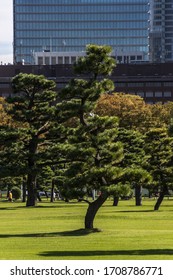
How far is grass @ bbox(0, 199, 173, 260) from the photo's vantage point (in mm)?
26612

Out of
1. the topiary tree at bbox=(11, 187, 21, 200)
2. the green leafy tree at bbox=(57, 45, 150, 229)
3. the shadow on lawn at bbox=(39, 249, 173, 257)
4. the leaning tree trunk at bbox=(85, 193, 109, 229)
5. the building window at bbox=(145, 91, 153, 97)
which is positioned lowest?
the topiary tree at bbox=(11, 187, 21, 200)

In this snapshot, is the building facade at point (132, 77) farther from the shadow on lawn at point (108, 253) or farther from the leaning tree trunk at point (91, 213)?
the shadow on lawn at point (108, 253)

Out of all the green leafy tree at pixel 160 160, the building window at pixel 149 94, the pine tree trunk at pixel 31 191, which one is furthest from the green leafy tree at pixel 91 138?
the building window at pixel 149 94

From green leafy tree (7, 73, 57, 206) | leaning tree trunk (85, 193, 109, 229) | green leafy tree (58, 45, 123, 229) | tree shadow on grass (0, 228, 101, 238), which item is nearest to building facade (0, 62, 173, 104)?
green leafy tree (7, 73, 57, 206)

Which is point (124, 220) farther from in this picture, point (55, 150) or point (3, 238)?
point (55, 150)

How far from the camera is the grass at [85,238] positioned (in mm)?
26612

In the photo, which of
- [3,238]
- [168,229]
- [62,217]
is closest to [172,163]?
[62,217]

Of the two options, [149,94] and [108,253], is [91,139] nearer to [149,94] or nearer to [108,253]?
[108,253]

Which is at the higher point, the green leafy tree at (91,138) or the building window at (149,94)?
the green leafy tree at (91,138)

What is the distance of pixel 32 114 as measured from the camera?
70000 millimetres

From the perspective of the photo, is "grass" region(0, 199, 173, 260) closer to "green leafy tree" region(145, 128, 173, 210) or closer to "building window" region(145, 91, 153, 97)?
"green leafy tree" region(145, 128, 173, 210)

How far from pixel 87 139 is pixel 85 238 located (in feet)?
18.7

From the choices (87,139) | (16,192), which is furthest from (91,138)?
(16,192)

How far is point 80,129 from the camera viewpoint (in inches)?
1491
